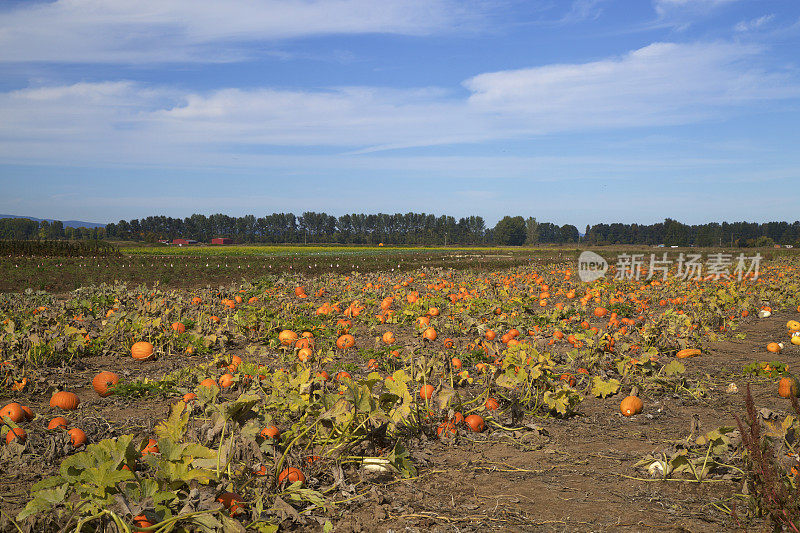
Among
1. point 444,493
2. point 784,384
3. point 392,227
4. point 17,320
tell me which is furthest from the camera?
point 392,227

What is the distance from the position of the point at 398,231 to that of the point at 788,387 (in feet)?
532

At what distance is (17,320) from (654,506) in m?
8.76

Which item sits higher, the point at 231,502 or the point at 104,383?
the point at 231,502

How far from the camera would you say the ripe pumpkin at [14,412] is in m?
4.44

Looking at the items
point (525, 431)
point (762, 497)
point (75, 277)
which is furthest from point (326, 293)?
point (75, 277)

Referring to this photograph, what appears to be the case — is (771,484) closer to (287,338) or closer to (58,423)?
(58,423)

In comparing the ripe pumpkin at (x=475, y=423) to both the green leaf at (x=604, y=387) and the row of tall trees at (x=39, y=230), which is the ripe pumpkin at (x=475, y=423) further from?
the row of tall trees at (x=39, y=230)

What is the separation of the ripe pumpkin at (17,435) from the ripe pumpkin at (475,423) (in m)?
3.18

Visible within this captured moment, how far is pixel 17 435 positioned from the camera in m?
3.73

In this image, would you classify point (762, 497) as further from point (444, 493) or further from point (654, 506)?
point (444, 493)

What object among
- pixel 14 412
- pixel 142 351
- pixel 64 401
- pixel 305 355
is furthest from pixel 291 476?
pixel 142 351

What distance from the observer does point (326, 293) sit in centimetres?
1326

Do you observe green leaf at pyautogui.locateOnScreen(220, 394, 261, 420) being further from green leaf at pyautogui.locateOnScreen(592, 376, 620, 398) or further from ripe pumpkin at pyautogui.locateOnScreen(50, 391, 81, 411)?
green leaf at pyautogui.locateOnScreen(592, 376, 620, 398)

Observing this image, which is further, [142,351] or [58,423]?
[142,351]
